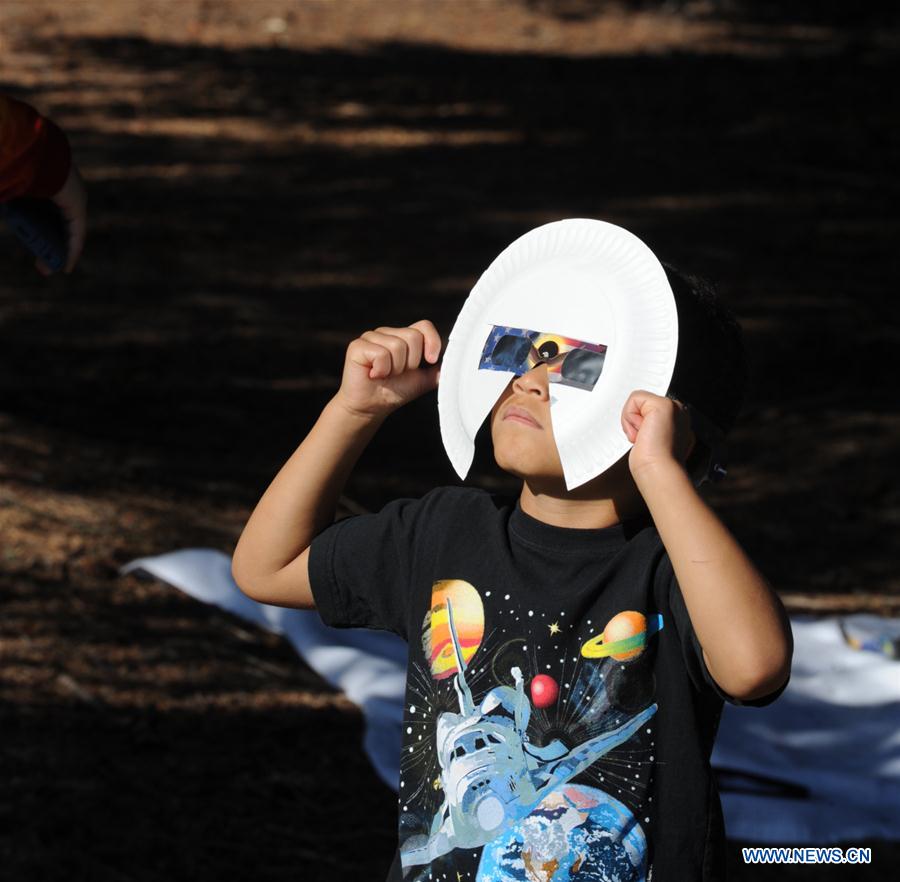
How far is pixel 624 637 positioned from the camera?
1.84 metres

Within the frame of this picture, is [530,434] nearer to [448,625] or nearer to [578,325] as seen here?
[578,325]

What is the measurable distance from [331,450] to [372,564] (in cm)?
18

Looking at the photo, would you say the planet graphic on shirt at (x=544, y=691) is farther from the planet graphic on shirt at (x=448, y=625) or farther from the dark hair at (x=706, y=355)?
the dark hair at (x=706, y=355)

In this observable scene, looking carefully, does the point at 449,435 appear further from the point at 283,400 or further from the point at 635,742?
the point at 283,400

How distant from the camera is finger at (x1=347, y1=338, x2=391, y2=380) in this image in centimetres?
204

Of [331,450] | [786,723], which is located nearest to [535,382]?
[331,450]

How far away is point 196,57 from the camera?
12.5 metres

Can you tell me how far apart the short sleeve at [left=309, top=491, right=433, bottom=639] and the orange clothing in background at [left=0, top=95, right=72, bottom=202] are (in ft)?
3.87

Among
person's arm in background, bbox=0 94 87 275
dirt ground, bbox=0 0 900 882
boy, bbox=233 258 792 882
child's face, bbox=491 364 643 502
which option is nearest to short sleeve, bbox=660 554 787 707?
boy, bbox=233 258 792 882

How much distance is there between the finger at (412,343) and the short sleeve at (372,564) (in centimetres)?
20

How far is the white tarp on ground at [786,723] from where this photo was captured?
369 centimetres

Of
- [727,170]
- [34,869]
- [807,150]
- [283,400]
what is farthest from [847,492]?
[807,150]

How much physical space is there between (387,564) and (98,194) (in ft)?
26.4

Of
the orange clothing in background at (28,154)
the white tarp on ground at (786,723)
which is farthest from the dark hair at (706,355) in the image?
the white tarp on ground at (786,723)
